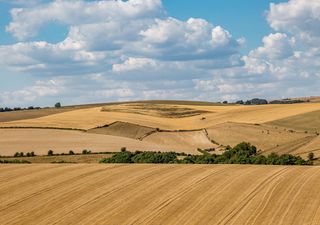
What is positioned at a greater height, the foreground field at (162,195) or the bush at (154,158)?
the foreground field at (162,195)

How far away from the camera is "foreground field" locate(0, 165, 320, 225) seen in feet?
83.6

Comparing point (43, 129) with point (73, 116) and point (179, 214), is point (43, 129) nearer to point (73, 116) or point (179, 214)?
point (73, 116)

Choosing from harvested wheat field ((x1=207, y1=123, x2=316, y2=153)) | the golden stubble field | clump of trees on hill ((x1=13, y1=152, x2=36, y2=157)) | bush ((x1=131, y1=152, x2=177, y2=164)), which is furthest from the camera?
the golden stubble field

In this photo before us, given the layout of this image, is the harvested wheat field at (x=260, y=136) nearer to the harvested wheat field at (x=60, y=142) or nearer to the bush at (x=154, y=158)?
the harvested wheat field at (x=60, y=142)

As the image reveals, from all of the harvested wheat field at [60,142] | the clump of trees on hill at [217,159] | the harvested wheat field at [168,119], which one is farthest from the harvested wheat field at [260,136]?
the clump of trees on hill at [217,159]

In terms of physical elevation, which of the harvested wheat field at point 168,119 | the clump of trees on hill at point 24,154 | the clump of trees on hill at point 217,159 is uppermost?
the harvested wheat field at point 168,119

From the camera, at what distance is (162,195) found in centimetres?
3088

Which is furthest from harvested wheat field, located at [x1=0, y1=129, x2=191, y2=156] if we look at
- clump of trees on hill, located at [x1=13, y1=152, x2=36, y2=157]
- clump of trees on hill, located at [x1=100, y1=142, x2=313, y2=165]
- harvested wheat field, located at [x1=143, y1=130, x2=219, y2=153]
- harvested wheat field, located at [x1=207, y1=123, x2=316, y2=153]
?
clump of trees on hill, located at [x1=100, y1=142, x2=313, y2=165]

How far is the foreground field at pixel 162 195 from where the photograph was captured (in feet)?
83.6

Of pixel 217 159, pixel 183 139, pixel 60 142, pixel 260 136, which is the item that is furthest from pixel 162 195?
pixel 183 139

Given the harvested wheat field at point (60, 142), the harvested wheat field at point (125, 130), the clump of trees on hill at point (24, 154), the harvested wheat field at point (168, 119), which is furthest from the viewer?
the harvested wheat field at point (168, 119)

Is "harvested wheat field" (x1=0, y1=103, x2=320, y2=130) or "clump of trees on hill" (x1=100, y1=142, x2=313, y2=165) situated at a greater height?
"harvested wheat field" (x1=0, y1=103, x2=320, y2=130)

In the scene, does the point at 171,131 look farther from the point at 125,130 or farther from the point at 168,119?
the point at 168,119

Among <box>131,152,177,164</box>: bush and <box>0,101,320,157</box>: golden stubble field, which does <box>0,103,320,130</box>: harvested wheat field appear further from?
<box>131,152,177,164</box>: bush
